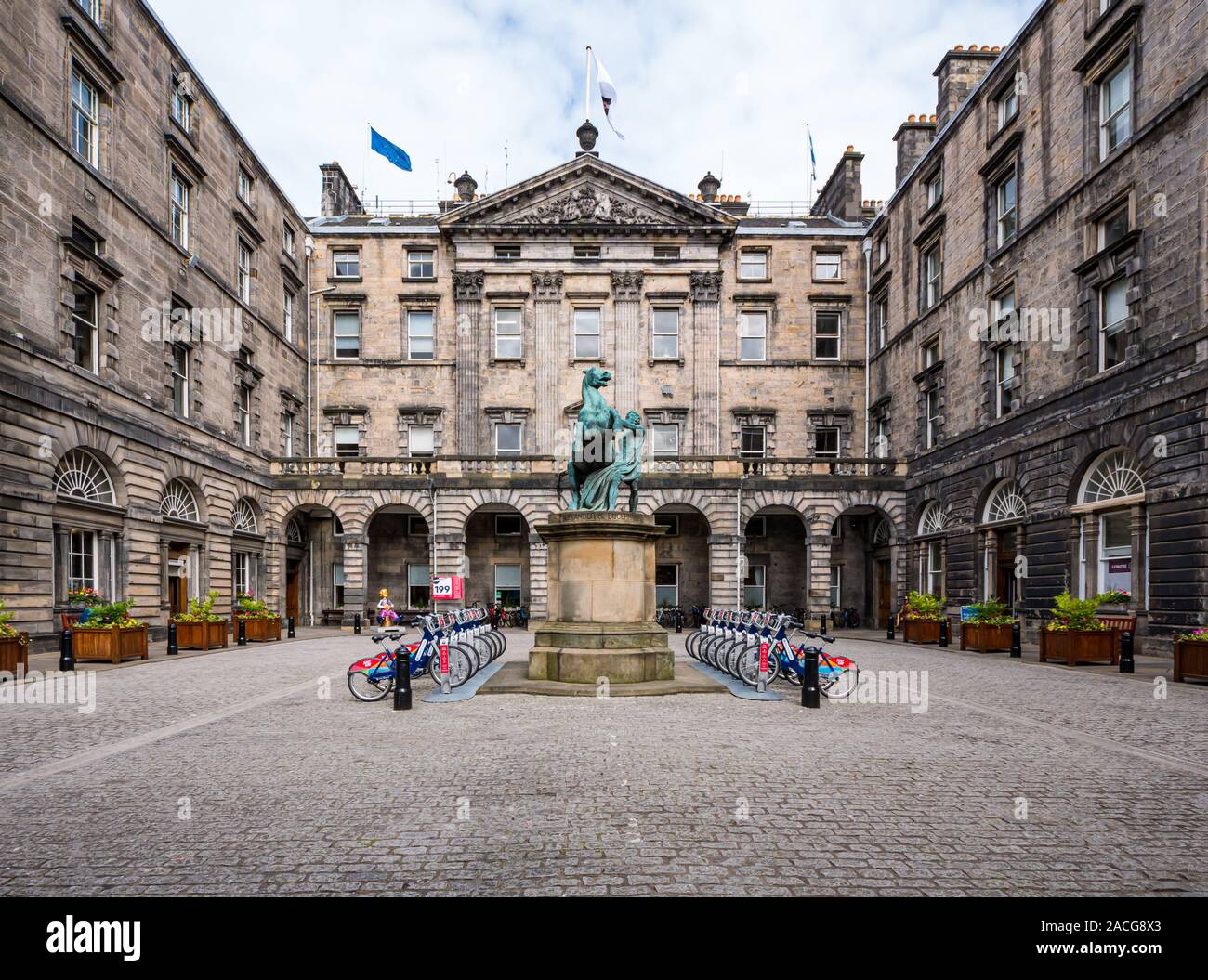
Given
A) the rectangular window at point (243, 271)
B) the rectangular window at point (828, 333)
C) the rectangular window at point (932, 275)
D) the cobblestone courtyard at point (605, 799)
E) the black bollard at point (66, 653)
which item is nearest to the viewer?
the cobblestone courtyard at point (605, 799)

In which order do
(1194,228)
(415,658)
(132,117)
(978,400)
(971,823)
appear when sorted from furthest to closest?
(978,400) < (132,117) < (1194,228) < (415,658) < (971,823)

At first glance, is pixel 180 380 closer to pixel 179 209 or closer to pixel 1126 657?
pixel 179 209

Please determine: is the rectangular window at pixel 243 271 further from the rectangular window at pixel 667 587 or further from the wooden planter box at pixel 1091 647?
the wooden planter box at pixel 1091 647

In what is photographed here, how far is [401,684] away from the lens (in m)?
10.6

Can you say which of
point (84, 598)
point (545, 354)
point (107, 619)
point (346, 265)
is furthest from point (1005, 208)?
point (84, 598)

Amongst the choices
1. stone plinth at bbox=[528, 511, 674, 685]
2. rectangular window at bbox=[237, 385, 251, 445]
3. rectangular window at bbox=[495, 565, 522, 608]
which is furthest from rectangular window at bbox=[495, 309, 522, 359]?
stone plinth at bbox=[528, 511, 674, 685]

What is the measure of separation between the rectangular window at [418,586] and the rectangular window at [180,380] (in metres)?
12.4

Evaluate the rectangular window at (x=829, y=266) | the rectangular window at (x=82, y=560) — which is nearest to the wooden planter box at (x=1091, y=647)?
the rectangular window at (x=82, y=560)

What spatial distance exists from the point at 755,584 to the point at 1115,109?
22185 mm

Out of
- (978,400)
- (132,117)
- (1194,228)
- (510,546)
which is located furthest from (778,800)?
(510,546)

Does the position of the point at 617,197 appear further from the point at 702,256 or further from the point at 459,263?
the point at 459,263

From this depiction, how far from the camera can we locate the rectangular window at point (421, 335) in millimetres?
36094

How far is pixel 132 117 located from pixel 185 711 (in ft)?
65.6

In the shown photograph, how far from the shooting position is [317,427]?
3588 centimetres
